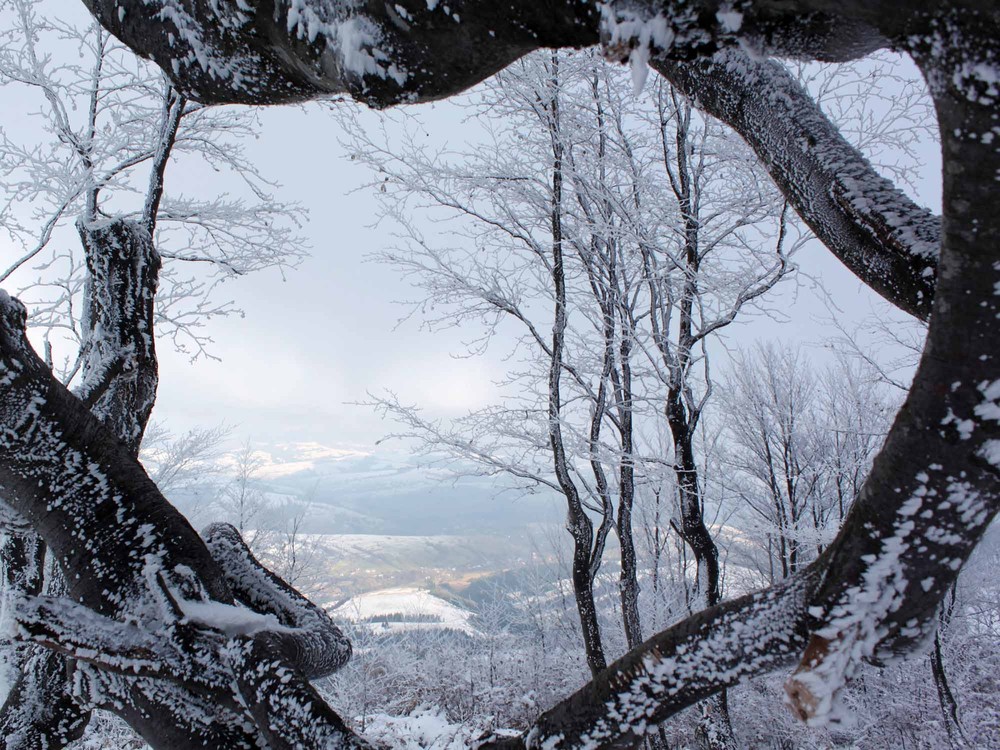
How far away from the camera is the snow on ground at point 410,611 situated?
109 feet

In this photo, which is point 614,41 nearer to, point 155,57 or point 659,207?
point 155,57

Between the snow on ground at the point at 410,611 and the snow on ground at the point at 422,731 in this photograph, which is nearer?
the snow on ground at the point at 422,731

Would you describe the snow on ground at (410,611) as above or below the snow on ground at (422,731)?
below

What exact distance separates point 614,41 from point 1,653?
4954 millimetres

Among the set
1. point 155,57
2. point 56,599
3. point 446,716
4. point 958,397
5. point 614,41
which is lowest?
point 446,716

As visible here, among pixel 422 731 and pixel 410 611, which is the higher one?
pixel 422 731

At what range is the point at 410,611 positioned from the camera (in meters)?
45.2

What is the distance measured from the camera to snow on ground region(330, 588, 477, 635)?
33094 millimetres

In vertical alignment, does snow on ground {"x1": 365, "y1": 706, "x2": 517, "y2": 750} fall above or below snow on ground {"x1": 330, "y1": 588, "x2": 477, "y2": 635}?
above

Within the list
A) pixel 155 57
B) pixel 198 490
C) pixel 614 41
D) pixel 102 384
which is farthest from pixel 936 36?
pixel 198 490

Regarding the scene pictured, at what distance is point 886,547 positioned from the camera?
80 cm

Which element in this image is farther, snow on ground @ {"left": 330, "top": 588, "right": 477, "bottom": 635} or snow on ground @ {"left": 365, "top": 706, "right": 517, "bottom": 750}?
snow on ground @ {"left": 330, "top": 588, "right": 477, "bottom": 635}

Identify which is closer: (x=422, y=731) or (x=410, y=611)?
(x=422, y=731)

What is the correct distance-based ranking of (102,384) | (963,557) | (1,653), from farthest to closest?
(1,653), (102,384), (963,557)
